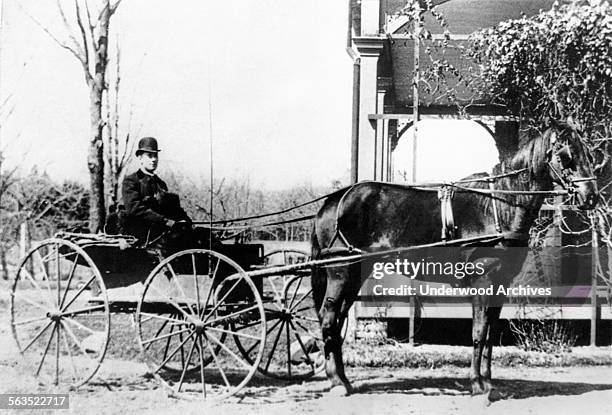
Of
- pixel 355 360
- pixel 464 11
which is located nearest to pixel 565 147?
pixel 355 360

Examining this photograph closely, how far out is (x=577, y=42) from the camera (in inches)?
252

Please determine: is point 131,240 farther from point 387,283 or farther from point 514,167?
point 514,167

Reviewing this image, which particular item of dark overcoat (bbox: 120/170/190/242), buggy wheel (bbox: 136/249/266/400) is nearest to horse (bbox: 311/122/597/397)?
buggy wheel (bbox: 136/249/266/400)

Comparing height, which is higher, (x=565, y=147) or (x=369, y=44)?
(x=369, y=44)

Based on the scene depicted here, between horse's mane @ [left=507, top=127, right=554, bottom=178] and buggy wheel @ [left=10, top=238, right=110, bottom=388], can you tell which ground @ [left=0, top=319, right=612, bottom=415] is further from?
horse's mane @ [left=507, top=127, right=554, bottom=178]

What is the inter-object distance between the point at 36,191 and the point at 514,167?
6769mm

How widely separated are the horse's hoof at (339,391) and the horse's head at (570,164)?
7.89ft

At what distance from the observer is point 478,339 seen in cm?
506

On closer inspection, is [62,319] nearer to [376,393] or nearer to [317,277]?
[317,277]

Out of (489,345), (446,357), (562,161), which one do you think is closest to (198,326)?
(489,345)

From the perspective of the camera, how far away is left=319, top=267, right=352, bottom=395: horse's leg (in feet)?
17.3

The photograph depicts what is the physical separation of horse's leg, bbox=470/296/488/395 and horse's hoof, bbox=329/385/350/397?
1.03 m

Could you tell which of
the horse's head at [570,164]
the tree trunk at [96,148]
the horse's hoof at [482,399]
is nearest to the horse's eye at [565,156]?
the horse's head at [570,164]

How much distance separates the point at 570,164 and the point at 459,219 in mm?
969
